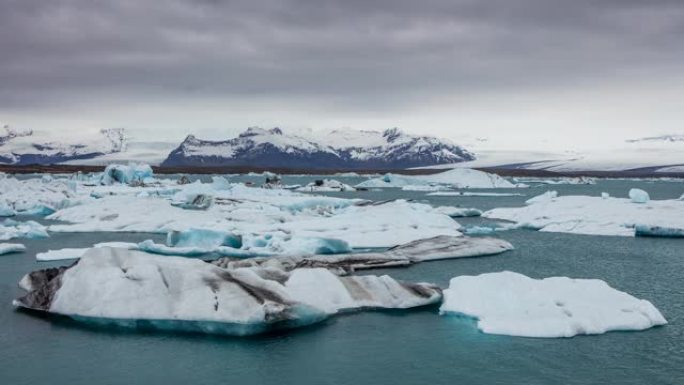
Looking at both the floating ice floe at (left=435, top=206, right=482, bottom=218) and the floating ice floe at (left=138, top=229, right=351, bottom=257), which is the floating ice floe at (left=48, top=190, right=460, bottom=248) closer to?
the floating ice floe at (left=138, top=229, right=351, bottom=257)

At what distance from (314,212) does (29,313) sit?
664 inches

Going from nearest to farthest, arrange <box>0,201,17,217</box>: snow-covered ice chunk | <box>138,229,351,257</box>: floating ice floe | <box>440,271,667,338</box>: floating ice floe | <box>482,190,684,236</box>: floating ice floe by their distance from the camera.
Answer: <box>440,271,667,338</box>: floating ice floe < <box>138,229,351,257</box>: floating ice floe < <box>482,190,684,236</box>: floating ice floe < <box>0,201,17,217</box>: snow-covered ice chunk

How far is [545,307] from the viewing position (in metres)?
11.7

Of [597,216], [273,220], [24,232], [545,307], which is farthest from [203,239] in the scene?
[597,216]

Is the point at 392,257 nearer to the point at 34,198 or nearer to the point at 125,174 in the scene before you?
the point at 34,198

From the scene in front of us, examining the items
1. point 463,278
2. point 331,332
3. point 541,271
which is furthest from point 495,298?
point 541,271

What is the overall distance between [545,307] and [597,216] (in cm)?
1711

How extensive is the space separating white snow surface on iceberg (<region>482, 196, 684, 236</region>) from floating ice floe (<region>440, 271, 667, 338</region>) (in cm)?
1365

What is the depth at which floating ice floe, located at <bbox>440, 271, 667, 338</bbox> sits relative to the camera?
11078 millimetres

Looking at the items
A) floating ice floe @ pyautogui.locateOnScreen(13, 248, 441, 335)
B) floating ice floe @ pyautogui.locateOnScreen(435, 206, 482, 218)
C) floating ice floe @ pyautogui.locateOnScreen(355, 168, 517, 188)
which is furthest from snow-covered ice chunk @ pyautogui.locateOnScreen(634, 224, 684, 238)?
floating ice floe @ pyautogui.locateOnScreen(355, 168, 517, 188)

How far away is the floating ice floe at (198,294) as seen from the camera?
11078 millimetres

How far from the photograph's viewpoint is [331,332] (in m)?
11.2

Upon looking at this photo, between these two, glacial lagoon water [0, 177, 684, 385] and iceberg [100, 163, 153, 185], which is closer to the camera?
glacial lagoon water [0, 177, 684, 385]

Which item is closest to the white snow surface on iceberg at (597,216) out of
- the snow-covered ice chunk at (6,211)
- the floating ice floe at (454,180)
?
the snow-covered ice chunk at (6,211)
